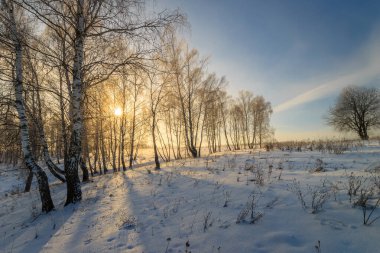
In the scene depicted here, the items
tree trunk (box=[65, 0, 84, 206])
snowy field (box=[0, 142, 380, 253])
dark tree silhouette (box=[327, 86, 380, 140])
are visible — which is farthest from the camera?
dark tree silhouette (box=[327, 86, 380, 140])

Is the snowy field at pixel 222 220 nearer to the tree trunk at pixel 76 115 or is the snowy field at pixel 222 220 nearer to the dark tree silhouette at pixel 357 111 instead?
the tree trunk at pixel 76 115

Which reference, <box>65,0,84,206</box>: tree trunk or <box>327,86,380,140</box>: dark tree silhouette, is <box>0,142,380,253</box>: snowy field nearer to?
<box>65,0,84,206</box>: tree trunk

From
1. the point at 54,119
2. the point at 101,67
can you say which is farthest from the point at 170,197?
the point at 54,119

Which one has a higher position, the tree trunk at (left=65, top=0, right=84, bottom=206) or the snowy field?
the tree trunk at (left=65, top=0, right=84, bottom=206)

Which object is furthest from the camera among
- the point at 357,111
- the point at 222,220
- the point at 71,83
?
the point at 357,111

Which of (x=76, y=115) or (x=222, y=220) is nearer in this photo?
(x=222, y=220)

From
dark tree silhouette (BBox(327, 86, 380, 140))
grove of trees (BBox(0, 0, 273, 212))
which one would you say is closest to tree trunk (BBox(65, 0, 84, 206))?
grove of trees (BBox(0, 0, 273, 212))

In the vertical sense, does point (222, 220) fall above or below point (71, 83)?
below

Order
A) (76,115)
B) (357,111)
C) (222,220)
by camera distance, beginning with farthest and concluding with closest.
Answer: (357,111) → (76,115) → (222,220)

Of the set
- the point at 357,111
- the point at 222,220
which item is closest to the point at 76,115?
the point at 222,220

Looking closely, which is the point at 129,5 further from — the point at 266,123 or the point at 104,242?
the point at 266,123

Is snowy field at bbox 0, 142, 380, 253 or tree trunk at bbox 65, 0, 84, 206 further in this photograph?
tree trunk at bbox 65, 0, 84, 206

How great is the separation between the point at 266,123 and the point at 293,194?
4211cm

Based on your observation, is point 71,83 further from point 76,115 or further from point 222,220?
point 222,220
